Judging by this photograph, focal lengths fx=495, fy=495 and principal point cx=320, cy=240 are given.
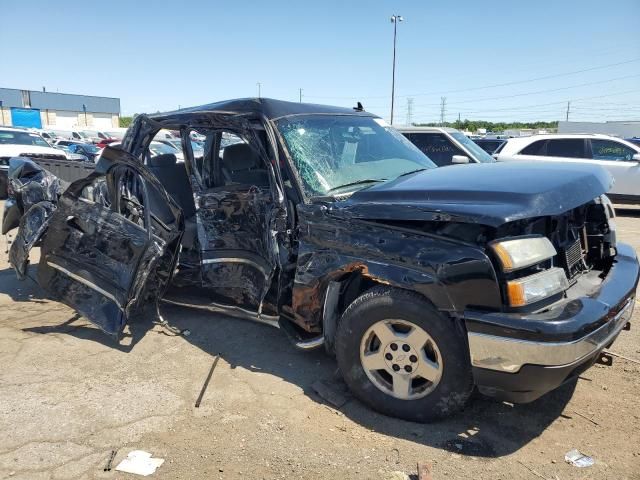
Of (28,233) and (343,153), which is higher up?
(343,153)

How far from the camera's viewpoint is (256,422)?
2984mm

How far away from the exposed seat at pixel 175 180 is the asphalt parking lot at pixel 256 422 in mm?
1575

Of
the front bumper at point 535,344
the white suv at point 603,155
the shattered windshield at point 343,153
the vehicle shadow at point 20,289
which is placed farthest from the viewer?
the white suv at point 603,155

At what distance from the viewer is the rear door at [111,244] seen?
3896mm

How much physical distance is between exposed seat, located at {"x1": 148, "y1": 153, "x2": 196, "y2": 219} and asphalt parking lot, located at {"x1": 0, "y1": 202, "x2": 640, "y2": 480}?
5.17 ft

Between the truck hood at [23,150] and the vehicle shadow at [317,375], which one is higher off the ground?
the truck hood at [23,150]

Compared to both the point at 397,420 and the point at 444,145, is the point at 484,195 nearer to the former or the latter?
the point at 397,420

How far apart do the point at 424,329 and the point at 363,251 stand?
57 centimetres

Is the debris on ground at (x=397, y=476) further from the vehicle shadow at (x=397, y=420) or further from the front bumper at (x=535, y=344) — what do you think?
the front bumper at (x=535, y=344)

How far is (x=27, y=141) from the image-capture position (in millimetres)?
15008

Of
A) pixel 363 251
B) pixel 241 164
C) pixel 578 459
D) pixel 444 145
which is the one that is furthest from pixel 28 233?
pixel 444 145

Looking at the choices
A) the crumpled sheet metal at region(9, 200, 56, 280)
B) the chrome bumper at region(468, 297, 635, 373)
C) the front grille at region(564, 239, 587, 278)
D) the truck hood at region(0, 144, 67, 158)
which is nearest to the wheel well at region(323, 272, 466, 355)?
the chrome bumper at region(468, 297, 635, 373)

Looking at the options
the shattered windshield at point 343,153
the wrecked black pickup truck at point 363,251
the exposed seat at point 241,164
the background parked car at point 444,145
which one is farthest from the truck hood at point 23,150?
the shattered windshield at point 343,153

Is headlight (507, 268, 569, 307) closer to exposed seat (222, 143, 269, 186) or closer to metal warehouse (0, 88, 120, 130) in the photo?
exposed seat (222, 143, 269, 186)
